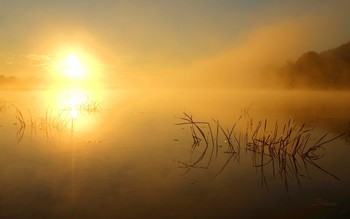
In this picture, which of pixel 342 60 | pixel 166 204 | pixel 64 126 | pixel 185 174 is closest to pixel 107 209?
pixel 166 204

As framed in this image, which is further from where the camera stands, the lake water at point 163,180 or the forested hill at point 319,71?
the forested hill at point 319,71

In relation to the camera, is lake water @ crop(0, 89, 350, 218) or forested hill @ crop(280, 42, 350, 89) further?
forested hill @ crop(280, 42, 350, 89)

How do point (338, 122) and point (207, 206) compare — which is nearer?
point (207, 206)

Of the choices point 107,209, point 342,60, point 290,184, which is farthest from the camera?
point 342,60

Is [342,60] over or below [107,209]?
over

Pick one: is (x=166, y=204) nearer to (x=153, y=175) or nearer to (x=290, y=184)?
(x=153, y=175)

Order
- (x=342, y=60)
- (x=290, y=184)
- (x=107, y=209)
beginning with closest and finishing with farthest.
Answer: (x=107, y=209) → (x=290, y=184) → (x=342, y=60)

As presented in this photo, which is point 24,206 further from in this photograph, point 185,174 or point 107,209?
point 185,174

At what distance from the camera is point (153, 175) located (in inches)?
337

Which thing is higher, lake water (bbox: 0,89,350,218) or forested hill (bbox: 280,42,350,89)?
forested hill (bbox: 280,42,350,89)

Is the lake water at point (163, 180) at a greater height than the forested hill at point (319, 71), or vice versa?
the forested hill at point (319, 71)

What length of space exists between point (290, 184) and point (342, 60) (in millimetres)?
104829

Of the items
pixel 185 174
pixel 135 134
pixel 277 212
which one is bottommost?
pixel 277 212

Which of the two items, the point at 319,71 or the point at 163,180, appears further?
the point at 319,71
